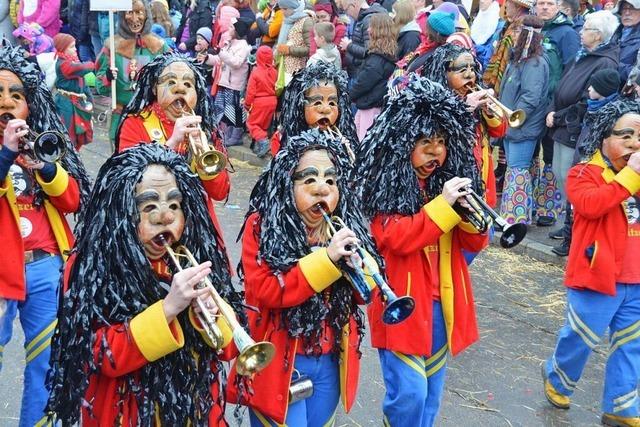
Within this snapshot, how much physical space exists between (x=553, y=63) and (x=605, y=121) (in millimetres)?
4175

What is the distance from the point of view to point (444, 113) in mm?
4598

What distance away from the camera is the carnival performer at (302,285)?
13.0 ft

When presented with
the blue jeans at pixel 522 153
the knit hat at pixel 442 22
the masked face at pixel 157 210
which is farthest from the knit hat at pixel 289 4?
the masked face at pixel 157 210

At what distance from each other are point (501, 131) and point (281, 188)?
2758mm

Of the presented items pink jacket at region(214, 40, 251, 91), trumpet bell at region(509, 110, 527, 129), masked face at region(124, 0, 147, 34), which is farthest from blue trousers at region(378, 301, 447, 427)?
pink jacket at region(214, 40, 251, 91)

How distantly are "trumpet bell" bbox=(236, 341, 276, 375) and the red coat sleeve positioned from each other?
0.60m

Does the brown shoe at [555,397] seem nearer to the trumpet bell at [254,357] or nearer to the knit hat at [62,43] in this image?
the trumpet bell at [254,357]

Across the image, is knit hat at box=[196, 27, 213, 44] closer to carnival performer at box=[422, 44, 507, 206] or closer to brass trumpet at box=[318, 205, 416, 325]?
carnival performer at box=[422, 44, 507, 206]

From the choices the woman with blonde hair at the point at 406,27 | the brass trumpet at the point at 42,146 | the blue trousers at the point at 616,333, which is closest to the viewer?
the brass trumpet at the point at 42,146

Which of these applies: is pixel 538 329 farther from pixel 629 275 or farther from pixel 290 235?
pixel 290 235

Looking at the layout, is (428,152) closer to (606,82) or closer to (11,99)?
(11,99)

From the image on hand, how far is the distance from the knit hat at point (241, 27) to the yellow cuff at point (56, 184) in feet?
26.9

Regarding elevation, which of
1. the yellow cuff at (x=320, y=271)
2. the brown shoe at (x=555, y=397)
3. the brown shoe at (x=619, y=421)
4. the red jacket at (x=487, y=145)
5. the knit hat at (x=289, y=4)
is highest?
the yellow cuff at (x=320, y=271)

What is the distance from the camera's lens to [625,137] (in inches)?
206
